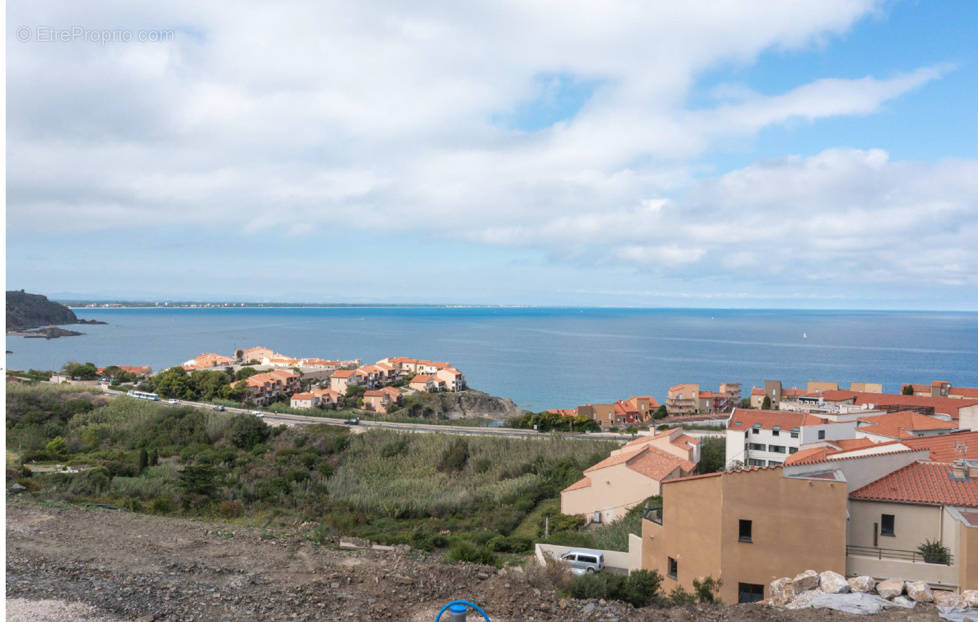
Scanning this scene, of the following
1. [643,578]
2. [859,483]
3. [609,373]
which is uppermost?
[859,483]

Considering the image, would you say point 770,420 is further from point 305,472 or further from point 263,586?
point 263,586

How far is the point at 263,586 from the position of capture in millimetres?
6680

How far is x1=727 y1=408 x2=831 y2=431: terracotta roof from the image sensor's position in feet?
72.1

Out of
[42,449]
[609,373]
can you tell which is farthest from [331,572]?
[609,373]

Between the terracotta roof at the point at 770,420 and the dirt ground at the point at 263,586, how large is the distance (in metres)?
16.8

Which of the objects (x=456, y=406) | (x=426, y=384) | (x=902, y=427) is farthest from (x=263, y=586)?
(x=426, y=384)

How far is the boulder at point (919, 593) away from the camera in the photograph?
691cm

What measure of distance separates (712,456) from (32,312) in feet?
516

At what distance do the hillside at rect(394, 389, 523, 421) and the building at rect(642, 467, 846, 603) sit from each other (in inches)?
1322

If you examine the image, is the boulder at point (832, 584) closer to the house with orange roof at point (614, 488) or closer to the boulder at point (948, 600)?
the boulder at point (948, 600)

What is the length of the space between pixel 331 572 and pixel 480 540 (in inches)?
288

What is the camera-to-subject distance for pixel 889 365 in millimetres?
82312

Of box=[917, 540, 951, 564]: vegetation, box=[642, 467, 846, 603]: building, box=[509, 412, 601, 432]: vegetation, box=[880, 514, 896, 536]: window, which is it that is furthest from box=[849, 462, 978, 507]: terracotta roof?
box=[509, 412, 601, 432]: vegetation

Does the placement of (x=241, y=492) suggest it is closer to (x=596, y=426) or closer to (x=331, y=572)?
(x=331, y=572)
